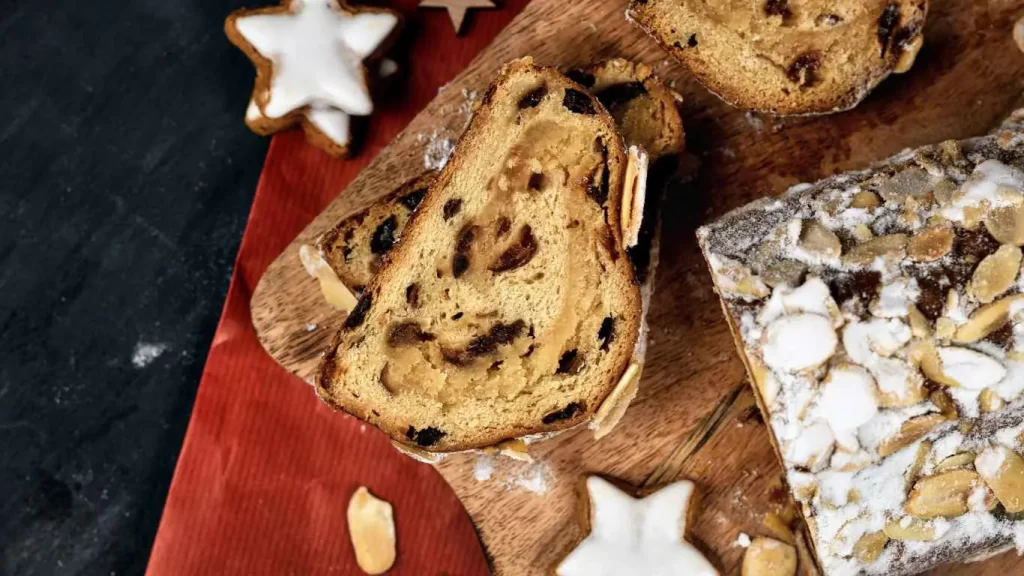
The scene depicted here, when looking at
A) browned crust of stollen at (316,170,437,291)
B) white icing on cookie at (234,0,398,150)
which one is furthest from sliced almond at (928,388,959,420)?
white icing on cookie at (234,0,398,150)

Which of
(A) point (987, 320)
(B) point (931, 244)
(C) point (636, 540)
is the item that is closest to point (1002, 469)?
(A) point (987, 320)

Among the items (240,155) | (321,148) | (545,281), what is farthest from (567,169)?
(240,155)

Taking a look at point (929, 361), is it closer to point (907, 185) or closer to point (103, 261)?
point (907, 185)

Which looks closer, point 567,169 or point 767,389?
point 767,389

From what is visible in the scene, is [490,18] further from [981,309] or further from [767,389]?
[981,309]

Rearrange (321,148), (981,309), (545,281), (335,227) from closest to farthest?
(981,309) → (545,281) → (335,227) → (321,148)

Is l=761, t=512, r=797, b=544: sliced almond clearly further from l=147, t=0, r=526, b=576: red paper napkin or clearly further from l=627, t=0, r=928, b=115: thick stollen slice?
l=627, t=0, r=928, b=115: thick stollen slice

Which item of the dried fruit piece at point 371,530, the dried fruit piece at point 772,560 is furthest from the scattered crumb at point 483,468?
the dried fruit piece at point 772,560
